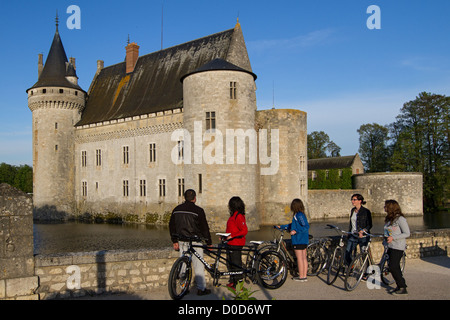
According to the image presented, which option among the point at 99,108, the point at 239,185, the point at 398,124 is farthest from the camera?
the point at 398,124

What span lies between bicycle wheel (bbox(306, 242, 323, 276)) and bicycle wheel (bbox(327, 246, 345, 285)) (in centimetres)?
43

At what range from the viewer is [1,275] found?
18.1 feet

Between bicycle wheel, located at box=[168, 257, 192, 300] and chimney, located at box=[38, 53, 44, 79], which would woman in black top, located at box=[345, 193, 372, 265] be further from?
chimney, located at box=[38, 53, 44, 79]

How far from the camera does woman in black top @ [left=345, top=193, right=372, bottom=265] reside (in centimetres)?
696

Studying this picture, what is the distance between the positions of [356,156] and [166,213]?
85.2ft

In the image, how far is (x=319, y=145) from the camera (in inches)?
2383

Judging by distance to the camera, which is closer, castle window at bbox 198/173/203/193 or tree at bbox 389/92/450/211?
castle window at bbox 198/173/203/193

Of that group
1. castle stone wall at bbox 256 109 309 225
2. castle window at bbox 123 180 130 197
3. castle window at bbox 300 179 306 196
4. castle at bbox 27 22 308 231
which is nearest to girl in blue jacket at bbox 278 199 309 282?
castle at bbox 27 22 308 231

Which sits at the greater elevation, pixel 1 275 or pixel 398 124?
pixel 398 124

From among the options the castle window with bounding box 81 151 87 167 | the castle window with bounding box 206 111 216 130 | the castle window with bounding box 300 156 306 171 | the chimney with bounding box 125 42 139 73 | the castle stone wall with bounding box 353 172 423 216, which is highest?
the chimney with bounding box 125 42 139 73

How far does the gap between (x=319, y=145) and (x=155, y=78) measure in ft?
116
